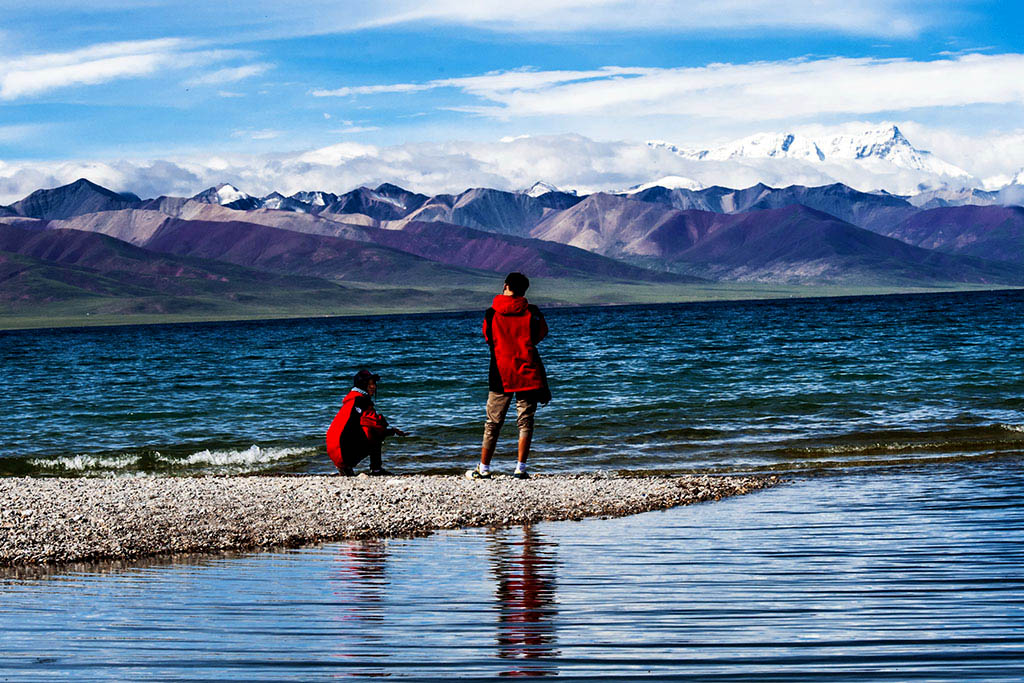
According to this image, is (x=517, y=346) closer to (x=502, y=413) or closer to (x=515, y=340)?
(x=515, y=340)

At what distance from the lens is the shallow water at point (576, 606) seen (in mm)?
6578

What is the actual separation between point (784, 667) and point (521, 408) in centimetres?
759

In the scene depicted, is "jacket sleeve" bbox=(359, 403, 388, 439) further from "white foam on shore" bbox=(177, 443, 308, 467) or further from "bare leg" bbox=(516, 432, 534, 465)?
"white foam on shore" bbox=(177, 443, 308, 467)

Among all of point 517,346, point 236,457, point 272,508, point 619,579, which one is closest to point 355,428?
point 517,346

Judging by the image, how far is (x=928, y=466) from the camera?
16688 mm

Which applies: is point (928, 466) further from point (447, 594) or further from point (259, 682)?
point (259, 682)

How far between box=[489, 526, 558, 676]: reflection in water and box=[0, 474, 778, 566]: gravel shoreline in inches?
41.4

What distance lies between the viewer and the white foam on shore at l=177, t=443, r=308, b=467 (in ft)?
67.1

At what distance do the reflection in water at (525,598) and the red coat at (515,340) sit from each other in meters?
2.22

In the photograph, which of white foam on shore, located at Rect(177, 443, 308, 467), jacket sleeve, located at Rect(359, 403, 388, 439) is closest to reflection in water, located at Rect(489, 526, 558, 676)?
jacket sleeve, located at Rect(359, 403, 388, 439)

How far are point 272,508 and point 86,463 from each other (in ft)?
30.8

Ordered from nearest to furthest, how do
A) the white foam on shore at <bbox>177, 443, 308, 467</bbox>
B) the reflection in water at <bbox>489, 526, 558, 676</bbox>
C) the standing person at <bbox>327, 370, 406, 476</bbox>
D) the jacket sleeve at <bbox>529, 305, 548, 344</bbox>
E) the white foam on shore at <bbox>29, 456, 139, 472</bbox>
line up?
the reflection in water at <bbox>489, 526, 558, 676</bbox>, the jacket sleeve at <bbox>529, 305, 548, 344</bbox>, the standing person at <bbox>327, 370, 406, 476</bbox>, the white foam on shore at <bbox>29, 456, 139, 472</bbox>, the white foam on shore at <bbox>177, 443, 308, 467</bbox>

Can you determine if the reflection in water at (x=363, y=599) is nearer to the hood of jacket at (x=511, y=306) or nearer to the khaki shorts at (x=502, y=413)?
the khaki shorts at (x=502, y=413)

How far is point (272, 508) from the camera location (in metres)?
12.3
